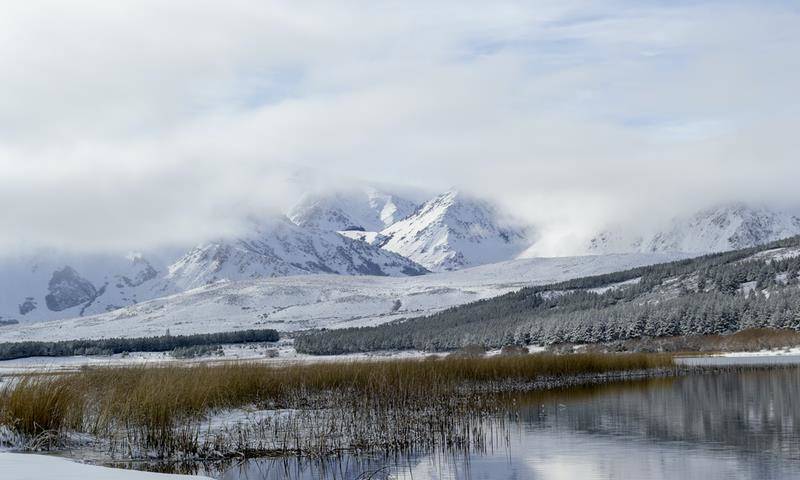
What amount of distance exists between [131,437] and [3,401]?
10.3 ft

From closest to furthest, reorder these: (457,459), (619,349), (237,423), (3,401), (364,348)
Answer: (3,401) → (457,459) → (237,423) → (619,349) → (364,348)

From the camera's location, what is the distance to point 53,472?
47.8 feet

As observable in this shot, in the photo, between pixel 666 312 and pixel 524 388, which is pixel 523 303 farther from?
pixel 524 388

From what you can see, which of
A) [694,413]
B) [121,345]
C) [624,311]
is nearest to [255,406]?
[694,413]

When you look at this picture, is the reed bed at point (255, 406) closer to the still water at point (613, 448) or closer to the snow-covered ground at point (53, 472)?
the still water at point (613, 448)

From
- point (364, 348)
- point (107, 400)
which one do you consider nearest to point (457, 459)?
point (107, 400)

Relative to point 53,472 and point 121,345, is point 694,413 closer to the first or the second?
point 53,472

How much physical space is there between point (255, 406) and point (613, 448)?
1355 centimetres

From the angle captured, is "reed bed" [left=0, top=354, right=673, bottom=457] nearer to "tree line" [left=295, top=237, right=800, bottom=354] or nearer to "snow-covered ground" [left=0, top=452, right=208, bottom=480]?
"snow-covered ground" [left=0, top=452, right=208, bottom=480]

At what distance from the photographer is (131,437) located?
22.9 m

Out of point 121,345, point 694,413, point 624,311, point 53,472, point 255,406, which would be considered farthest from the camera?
point 121,345

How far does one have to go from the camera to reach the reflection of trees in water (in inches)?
1096

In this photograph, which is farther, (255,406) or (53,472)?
(255,406)

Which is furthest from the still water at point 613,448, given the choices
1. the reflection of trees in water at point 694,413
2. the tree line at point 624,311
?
the tree line at point 624,311
